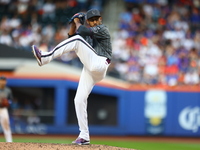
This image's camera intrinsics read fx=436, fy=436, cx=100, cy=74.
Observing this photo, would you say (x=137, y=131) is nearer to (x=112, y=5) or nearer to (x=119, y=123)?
(x=119, y=123)

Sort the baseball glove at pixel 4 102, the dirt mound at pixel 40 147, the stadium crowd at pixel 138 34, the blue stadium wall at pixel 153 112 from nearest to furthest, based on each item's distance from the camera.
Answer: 1. the dirt mound at pixel 40 147
2. the baseball glove at pixel 4 102
3. the blue stadium wall at pixel 153 112
4. the stadium crowd at pixel 138 34

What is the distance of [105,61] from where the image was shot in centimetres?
642

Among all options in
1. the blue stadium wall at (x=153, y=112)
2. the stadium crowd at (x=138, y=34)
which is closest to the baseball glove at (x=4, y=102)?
the blue stadium wall at (x=153, y=112)

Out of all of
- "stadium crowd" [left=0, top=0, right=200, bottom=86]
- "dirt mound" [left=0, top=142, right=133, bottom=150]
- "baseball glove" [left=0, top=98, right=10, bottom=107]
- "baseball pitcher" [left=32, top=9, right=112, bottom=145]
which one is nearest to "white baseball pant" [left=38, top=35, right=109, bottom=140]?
"baseball pitcher" [left=32, top=9, right=112, bottom=145]

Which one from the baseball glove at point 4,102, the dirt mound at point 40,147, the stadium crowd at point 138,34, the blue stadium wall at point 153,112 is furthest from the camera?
the stadium crowd at point 138,34

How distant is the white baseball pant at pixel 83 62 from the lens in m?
6.23

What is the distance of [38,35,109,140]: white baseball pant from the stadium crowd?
29.7 feet

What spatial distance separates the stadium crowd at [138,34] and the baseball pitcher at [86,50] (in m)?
9.03

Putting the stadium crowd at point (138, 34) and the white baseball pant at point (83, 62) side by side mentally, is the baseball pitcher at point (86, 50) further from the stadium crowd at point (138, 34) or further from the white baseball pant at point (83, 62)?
the stadium crowd at point (138, 34)

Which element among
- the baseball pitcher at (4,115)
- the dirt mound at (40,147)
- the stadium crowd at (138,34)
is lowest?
the dirt mound at (40,147)

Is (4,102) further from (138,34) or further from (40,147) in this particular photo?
(138,34)

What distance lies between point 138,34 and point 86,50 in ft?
36.6

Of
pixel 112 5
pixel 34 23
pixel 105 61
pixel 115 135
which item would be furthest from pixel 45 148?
pixel 112 5

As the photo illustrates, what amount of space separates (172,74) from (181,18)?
140 inches
